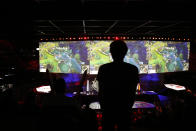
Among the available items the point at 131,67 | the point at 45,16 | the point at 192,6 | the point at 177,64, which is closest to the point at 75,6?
the point at 45,16

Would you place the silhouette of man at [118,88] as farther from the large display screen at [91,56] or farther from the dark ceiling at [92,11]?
the large display screen at [91,56]

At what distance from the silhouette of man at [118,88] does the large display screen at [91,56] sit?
3.70 meters

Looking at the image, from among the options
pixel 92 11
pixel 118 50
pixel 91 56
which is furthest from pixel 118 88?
pixel 91 56

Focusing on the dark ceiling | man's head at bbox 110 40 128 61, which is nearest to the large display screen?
the dark ceiling

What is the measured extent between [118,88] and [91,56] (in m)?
3.83

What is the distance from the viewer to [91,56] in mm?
5379

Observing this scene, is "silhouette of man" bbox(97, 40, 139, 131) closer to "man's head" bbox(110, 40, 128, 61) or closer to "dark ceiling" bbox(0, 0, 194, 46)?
"man's head" bbox(110, 40, 128, 61)

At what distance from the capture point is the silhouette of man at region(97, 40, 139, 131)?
1.62 metres

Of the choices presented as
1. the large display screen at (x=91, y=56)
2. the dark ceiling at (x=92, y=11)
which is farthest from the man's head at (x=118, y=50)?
the large display screen at (x=91, y=56)

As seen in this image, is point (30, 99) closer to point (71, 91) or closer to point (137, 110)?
point (71, 91)

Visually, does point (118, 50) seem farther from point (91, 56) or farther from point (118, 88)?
point (91, 56)

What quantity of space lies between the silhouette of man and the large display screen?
370cm

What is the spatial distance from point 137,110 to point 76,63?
9.64 ft

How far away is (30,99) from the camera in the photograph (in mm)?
3230
